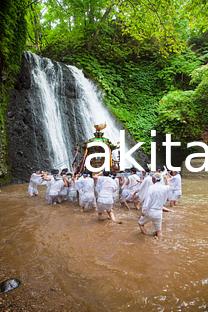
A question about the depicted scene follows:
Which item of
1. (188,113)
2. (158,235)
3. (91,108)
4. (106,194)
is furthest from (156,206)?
(91,108)

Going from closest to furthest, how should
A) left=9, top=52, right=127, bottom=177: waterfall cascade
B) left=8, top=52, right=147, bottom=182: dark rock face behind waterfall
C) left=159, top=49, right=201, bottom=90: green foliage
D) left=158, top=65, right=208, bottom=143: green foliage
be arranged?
left=8, top=52, right=147, bottom=182: dark rock face behind waterfall
left=9, top=52, right=127, bottom=177: waterfall cascade
left=158, top=65, right=208, bottom=143: green foliage
left=159, top=49, right=201, bottom=90: green foliage

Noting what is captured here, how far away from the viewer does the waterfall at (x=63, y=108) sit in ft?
54.9

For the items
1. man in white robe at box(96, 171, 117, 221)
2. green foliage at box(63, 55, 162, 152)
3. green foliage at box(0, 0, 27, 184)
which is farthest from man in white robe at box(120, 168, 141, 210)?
green foliage at box(63, 55, 162, 152)

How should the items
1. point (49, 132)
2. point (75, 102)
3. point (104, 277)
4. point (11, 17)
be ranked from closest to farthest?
point (104, 277), point (11, 17), point (49, 132), point (75, 102)

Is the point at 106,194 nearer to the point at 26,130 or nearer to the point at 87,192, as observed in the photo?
the point at 87,192

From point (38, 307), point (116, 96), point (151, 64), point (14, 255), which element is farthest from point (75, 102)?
point (38, 307)

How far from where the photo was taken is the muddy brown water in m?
4.53

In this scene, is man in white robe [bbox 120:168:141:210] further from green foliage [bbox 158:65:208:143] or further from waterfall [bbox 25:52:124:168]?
green foliage [bbox 158:65:208:143]

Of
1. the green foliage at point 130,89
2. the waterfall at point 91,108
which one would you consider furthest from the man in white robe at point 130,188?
the green foliage at point 130,89

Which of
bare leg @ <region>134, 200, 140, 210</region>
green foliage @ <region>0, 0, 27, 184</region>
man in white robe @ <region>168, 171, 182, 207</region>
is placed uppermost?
green foliage @ <region>0, 0, 27, 184</region>

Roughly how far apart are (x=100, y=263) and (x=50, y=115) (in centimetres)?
1259

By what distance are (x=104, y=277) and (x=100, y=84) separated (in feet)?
59.5

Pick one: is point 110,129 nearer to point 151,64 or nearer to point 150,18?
point 151,64

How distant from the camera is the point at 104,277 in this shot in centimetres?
524
